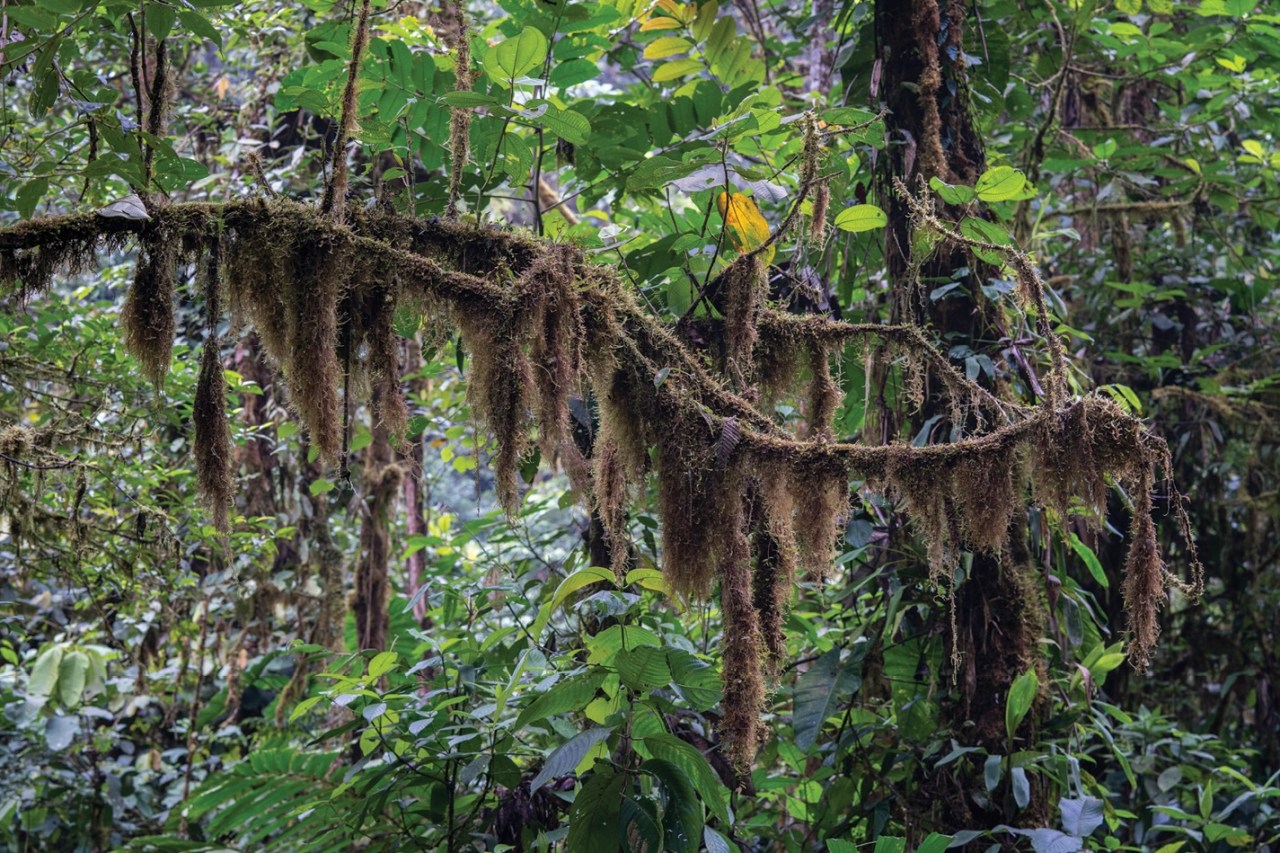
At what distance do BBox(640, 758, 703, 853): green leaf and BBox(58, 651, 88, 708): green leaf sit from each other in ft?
9.92

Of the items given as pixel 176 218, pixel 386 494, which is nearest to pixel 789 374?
pixel 176 218

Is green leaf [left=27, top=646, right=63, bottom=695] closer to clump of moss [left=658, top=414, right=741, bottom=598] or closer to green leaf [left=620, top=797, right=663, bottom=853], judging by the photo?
green leaf [left=620, top=797, right=663, bottom=853]

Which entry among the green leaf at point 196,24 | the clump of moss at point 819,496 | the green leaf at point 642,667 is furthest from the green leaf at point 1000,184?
the green leaf at point 196,24

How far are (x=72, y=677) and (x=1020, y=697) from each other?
3.57 meters

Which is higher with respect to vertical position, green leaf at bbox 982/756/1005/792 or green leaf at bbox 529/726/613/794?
green leaf at bbox 529/726/613/794

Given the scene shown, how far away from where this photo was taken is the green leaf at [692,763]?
2.04 metres

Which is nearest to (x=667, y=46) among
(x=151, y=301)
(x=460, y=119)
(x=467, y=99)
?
(x=460, y=119)

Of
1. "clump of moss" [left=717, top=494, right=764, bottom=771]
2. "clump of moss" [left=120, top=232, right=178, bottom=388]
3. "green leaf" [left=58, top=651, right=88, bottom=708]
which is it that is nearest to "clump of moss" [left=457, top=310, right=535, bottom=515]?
"clump of moss" [left=717, top=494, right=764, bottom=771]

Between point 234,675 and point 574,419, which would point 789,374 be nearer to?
point 574,419

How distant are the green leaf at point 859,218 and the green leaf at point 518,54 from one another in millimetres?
762

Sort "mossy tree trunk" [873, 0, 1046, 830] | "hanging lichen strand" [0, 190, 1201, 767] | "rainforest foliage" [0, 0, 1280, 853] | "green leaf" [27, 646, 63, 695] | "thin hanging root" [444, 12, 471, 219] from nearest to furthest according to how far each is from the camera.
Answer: "hanging lichen strand" [0, 190, 1201, 767] < "rainforest foliage" [0, 0, 1280, 853] < "thin hanging root" [444, 12, 471, 219] < "mossy tree trunk" [873, 0, 1046, 830] < "green leaf" [27, 646, 63, 695]

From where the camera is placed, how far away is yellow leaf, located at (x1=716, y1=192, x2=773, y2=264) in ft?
8.72

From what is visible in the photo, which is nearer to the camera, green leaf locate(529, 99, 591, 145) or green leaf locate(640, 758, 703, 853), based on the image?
green leaf locate(640, 758, 703, 853)

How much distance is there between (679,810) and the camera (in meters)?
2.01
